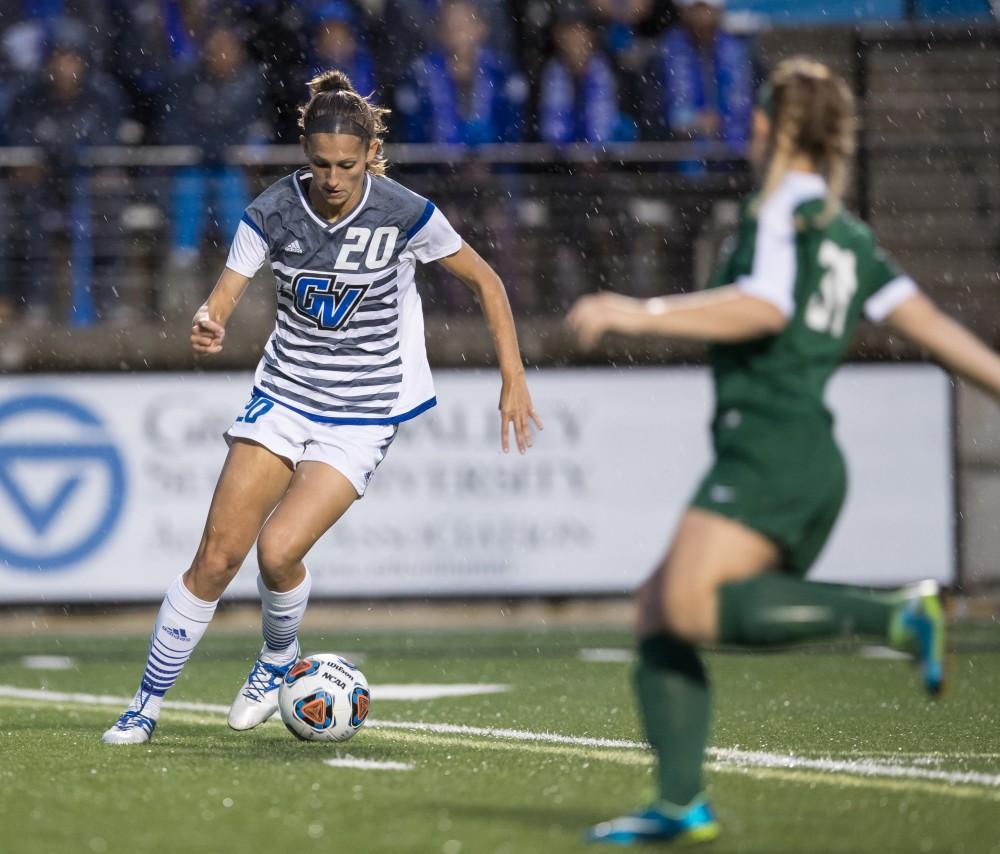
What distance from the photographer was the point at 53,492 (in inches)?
500

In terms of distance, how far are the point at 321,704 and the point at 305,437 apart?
0.95 metres

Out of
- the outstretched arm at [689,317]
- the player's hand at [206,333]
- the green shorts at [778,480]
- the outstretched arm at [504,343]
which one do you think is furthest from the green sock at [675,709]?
the player's hand at [206,333]

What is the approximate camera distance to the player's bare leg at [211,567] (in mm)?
6629

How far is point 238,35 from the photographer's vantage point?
45.8 ft

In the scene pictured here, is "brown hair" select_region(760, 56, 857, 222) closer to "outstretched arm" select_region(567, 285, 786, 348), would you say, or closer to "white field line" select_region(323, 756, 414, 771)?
"outstretched arm" select_region(567, 285, 786, 348)

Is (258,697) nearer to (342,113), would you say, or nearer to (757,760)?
(757,760)

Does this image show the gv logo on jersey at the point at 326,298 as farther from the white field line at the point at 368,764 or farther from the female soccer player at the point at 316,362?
the white field line at the point at 368,764

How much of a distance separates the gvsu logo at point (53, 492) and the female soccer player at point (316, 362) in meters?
6.02

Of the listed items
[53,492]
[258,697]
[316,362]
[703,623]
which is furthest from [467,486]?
[703,623]

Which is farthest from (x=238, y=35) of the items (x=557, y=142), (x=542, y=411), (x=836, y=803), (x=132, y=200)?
(x=836, y=803)

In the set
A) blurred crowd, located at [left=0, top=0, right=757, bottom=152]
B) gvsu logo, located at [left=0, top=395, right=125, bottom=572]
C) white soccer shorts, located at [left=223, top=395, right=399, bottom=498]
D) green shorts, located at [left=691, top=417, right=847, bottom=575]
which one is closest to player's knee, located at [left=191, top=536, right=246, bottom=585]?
white soccer shorts, located at [left=223, top=395, right=399, bottom=498]

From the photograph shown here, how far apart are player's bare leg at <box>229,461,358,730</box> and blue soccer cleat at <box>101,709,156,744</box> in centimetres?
40

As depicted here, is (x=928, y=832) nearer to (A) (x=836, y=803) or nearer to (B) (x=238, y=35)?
(A) (x=836, y=803)

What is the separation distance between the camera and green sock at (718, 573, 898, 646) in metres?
4.37
